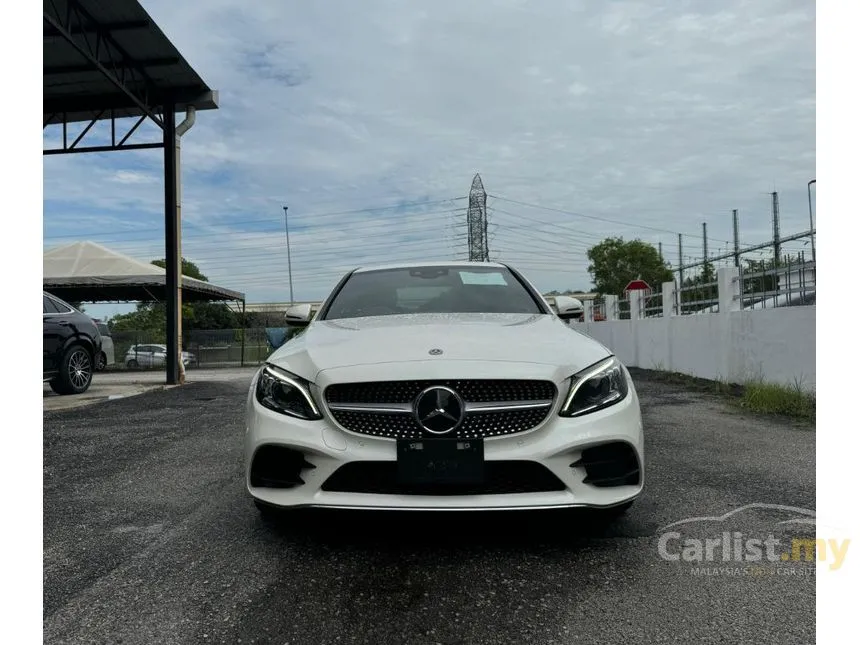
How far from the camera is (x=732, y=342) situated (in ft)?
27.9

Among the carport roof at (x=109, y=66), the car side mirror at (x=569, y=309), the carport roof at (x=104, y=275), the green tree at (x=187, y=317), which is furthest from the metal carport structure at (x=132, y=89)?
the green tree at (x=187, y=317)

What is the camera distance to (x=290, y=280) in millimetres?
48438

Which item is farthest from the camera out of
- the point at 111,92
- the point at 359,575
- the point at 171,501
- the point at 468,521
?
the point at 111,92

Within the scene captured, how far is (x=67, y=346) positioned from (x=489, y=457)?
328 inches

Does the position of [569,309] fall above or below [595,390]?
above

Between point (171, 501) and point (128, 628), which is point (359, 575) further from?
point (171, 501)

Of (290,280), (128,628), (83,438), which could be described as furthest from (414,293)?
(290,280)

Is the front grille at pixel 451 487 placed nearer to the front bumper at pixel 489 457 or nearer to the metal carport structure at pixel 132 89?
the front bumper at pixel 489 457

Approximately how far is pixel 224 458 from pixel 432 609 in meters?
2.87

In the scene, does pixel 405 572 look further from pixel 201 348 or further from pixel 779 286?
pixel 201 348

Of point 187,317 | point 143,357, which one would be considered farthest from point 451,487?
point 187,317

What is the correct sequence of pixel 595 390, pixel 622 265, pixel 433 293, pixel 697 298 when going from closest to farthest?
pixel 595 390, pixel 433 293, pixel 697 298, pixel 622 265

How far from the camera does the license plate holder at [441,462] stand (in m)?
2.36

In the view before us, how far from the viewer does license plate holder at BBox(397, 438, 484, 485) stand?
236cm
